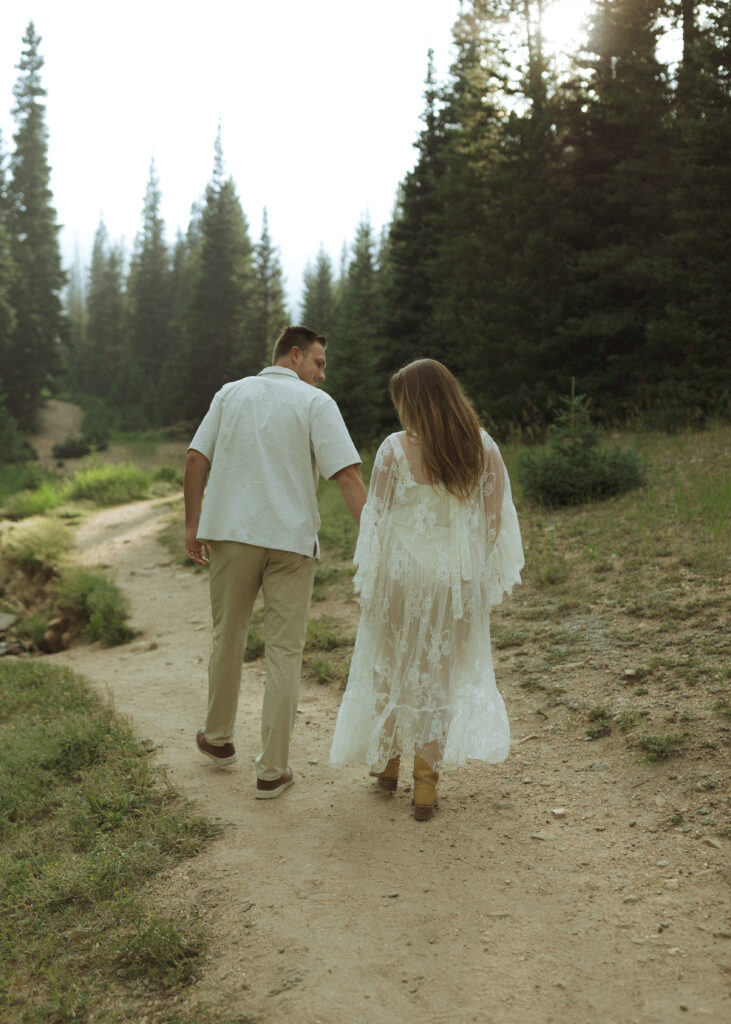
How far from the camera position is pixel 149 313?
63250mm

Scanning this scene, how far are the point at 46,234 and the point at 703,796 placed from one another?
5356 centimetres

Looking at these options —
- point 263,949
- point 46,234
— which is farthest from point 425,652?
point 46,234

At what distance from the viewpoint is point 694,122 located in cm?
1505

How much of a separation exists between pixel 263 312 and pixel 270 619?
41.9 m

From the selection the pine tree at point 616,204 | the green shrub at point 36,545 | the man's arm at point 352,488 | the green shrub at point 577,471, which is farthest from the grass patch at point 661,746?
the pine tree at point 616,204

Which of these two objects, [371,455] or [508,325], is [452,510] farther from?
[508,325]

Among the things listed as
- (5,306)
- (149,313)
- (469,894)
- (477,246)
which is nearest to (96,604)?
(469,894)

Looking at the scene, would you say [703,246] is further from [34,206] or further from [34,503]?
[34,206]

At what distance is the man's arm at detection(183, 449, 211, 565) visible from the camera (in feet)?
13.6

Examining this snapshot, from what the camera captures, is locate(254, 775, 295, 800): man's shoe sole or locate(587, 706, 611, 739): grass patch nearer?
locate(254, 775, 295, 800): man's shoe sole

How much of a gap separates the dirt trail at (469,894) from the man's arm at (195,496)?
1.30m

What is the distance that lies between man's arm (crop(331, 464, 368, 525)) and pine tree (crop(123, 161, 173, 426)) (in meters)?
55.1

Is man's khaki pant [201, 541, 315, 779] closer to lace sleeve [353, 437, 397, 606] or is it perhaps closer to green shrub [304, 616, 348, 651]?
lace sleeve [353, 437, 397, 606]

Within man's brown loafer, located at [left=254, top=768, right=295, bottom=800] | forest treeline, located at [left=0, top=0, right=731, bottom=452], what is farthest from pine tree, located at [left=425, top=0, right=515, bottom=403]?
man's brown loafer, located at [left=254, top=768, right=295, bottom=800]
